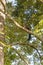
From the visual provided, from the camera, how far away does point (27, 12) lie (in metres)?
4.78

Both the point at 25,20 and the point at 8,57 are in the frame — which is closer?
the point at 8,57

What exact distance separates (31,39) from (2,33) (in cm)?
214

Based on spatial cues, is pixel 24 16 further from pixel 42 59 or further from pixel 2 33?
pixel 2 33

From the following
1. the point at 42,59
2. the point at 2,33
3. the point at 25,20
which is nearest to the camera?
the point at 2,33

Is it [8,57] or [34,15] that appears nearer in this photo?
[8,57]

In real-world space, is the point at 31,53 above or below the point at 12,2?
below

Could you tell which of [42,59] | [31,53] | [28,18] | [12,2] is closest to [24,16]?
[28,18]

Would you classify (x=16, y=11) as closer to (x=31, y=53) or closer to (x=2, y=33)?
(x=31, y=53)

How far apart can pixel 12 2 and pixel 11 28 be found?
82 centimetres

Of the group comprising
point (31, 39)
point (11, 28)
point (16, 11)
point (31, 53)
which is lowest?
point (31, 53)

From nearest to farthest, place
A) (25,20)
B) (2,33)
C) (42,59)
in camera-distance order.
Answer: (2,33) → (42,59) → (25,20)

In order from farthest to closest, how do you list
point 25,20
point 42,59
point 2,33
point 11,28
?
point 25,20
point 11,28
point 42,59
point 2,33

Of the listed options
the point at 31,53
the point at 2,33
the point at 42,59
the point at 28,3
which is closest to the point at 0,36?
the point at 2,33

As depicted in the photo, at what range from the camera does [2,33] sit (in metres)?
2.75
